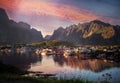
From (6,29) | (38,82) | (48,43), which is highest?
(6,29)

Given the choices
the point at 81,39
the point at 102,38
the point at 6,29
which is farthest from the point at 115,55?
the point at 6,29

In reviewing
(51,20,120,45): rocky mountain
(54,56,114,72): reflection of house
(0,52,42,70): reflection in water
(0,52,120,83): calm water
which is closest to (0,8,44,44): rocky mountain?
(51,20,120,45): rocky mountain

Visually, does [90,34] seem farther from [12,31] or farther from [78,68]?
[78,68]

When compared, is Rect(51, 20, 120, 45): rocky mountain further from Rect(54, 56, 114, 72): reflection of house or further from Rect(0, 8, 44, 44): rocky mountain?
Rect(54, 56, 114, 72): reflection of house

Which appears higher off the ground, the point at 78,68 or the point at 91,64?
the point at 91,64

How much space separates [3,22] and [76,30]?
31131 mm

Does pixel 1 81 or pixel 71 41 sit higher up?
pixel 71 41

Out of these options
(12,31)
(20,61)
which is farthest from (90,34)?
(20,61)

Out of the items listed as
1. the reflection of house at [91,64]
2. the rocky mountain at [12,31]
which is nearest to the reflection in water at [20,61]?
the reflection of house at [91,64]

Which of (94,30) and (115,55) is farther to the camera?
(94,30)

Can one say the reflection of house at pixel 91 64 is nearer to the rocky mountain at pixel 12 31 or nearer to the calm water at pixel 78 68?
the calm water at pixel 78 68

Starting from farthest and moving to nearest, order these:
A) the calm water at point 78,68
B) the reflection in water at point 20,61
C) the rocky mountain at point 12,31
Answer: the rocky mountain at point 12,31, the reflection in water at point 20,61, the calm water at point 78,68

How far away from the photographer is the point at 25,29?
4414 inches

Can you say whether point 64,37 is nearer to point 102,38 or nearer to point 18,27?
point 102,38
